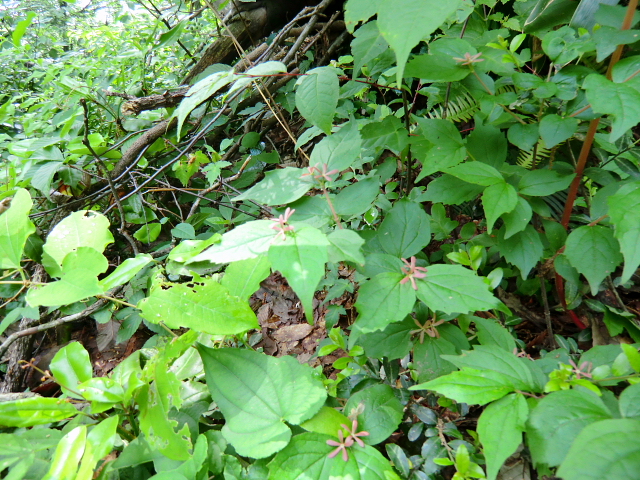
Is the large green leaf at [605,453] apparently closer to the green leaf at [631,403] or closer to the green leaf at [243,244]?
the green leaf at [631,403]

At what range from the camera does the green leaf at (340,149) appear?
95cm

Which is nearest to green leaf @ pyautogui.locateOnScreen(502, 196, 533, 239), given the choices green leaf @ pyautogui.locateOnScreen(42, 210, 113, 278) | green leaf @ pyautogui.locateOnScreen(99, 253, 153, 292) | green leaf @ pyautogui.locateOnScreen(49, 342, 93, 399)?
green leaf @ pyautogui.locateOnScreen(99, 253, 153, 292)

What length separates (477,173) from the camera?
98cm

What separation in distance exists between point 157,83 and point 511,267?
2881mm

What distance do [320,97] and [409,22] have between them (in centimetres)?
40

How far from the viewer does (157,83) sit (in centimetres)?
281

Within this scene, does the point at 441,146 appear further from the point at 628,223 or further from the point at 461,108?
the point at 461,108

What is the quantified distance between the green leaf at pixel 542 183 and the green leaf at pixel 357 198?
46 cm

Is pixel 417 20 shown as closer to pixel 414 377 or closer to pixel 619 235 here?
pixel 619 235

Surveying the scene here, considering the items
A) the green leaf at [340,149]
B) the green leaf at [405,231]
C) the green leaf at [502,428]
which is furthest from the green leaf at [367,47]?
the green leaf at [502,428]

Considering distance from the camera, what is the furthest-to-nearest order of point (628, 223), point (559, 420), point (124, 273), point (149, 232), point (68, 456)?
point (149, 232), point (124, 273), point (68, 456), point (628, 223), point (559, 420)

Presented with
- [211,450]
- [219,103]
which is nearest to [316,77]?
[211,450]

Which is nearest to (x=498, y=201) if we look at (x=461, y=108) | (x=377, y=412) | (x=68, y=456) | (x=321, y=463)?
(x=377, y=412)

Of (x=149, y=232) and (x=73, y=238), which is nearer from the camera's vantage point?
(x=73, y=238)
